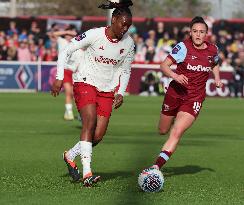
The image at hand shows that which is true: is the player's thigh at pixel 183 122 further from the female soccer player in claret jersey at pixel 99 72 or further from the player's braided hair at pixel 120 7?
the player's braided hair at pixel 120 7

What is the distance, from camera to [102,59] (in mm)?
12906

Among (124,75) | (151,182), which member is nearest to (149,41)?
(124,75)

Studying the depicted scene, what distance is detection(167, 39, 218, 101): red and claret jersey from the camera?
43.8 feet

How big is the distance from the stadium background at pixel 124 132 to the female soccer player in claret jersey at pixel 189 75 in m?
0.78

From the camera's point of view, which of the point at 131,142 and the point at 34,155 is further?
the point at 131,142

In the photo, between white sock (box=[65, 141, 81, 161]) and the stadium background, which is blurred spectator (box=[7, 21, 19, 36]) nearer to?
the stadium background

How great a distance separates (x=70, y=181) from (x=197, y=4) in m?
65.9

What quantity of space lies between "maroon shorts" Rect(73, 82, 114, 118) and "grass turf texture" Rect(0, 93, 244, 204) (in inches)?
36.5

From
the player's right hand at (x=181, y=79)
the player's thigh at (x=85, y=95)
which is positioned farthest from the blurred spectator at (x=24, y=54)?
the player's right hand at (x=181, y=79)

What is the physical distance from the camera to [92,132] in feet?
41.7

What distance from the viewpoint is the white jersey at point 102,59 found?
12.8 metres

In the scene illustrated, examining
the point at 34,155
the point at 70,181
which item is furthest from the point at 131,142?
the point at 70,181

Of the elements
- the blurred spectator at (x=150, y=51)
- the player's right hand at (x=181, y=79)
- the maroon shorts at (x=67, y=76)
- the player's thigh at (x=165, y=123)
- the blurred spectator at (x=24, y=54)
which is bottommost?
the blurred spectator at (x=24, y=54)

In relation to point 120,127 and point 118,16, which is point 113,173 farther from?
point 120,127
